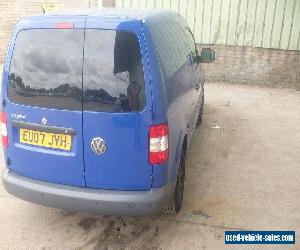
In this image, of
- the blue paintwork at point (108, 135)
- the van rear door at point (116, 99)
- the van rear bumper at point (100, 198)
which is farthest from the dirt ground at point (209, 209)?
the van rear door at point (116, 99)

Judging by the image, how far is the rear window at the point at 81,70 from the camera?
3.06m

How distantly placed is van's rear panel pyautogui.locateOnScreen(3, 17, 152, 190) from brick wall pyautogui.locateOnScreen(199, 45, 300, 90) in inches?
293

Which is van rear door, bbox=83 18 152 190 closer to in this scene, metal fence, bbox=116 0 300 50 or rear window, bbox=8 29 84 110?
rear window, bbox=8 29 84 110

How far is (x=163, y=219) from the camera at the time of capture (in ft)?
13.2

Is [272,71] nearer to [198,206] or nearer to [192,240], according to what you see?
[198,206]

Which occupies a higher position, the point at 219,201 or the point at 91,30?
the point at 91,30

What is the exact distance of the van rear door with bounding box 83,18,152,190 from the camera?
3055 mm

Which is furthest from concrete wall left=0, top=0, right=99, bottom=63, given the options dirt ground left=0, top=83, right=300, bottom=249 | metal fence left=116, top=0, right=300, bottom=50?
dirt ground left=0, top=83, right=300, bottom=249

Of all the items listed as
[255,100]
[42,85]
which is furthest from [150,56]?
[255,100]

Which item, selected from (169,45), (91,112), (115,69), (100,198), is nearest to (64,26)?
(115,69)

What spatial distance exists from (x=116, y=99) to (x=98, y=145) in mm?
435

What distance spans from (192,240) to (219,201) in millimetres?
873

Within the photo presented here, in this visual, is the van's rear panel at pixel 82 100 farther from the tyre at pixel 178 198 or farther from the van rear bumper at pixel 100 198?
the tyre at pixel 178 198

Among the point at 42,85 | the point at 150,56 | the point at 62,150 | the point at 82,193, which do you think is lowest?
the point at 82,193
